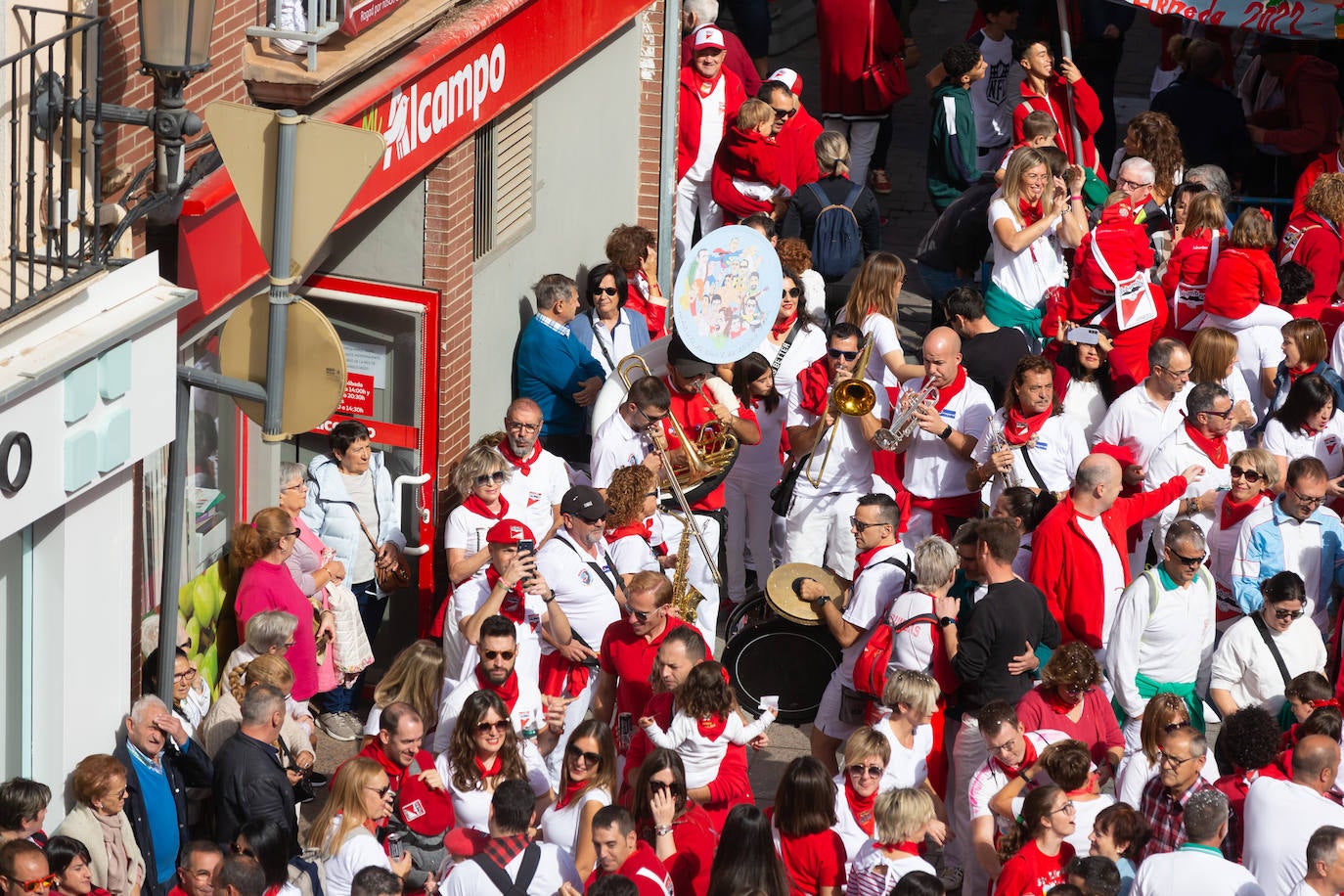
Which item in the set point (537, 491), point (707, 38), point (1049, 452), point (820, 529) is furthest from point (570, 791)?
point (707, 38)

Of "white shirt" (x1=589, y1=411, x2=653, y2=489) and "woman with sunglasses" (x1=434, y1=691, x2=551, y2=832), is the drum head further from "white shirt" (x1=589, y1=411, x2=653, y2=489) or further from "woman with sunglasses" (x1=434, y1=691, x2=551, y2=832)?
"woman with sunglasses" (x1=434, y1=691, x2=551, y2=832)

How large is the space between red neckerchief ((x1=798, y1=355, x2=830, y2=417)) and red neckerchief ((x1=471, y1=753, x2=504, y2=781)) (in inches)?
134

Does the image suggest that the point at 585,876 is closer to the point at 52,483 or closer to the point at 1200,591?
the point at 52,483

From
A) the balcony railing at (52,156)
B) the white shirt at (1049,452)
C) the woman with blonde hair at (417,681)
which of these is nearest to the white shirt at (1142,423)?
the white shirt at (1049,452)

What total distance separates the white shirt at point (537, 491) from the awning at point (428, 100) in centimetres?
170

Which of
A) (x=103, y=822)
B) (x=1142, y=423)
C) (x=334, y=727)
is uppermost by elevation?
(x=1142, y=423)

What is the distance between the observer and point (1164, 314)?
12.8m

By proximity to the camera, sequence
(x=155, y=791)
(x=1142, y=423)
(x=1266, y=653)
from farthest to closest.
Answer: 1. (x=1142, y=423)
2. (x=1266, y=653)
3. (x=155, y=791)

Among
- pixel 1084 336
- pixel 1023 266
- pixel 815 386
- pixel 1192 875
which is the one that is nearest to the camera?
pixel 1192 875

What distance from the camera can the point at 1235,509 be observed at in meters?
10.8

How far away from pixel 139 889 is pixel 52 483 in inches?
71.2

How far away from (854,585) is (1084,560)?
115 centimetres

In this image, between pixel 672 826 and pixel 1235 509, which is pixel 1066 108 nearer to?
pixel 1235 509

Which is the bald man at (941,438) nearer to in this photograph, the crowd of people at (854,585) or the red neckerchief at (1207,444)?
the crowd of people at (854,585)
